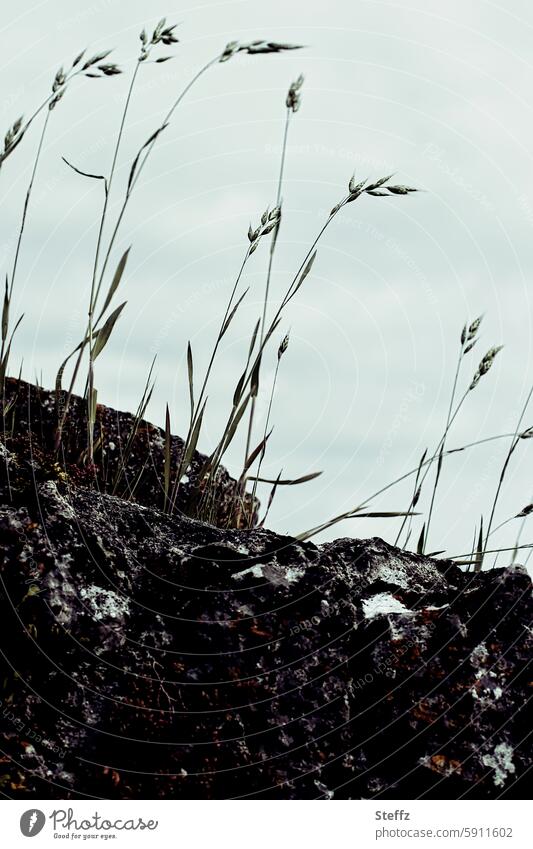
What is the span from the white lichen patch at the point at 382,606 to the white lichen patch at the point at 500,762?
0.44 m

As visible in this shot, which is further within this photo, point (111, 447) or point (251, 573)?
point (111, 447)

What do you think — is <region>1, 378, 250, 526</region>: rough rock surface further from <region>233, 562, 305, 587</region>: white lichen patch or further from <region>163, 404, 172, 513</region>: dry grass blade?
<region>233, 562, 305, 587</region>: white lichen patch

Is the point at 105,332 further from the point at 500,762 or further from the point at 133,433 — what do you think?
the point at 500,762

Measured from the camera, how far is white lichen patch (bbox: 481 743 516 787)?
2.13 meters

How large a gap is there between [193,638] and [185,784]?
14.7 inches

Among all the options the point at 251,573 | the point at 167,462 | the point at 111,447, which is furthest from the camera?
the point at 111,447

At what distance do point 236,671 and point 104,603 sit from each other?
42 centimetres

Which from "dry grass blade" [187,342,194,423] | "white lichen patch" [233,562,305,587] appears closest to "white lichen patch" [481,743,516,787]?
"white lichen patch" [233,562,305,587]

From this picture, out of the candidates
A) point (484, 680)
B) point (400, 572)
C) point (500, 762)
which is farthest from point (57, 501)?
point (500, 762)

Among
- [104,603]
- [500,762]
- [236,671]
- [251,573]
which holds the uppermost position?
[251,573]

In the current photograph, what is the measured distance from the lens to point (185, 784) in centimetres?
202

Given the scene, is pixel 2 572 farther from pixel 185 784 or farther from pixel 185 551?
pixel 185 784

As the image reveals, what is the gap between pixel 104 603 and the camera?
2230mm
